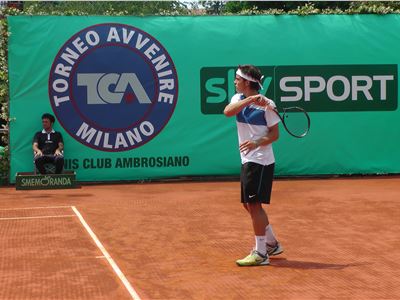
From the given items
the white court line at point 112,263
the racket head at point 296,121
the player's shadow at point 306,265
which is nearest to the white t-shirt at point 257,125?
the player's shadow at point 306,265

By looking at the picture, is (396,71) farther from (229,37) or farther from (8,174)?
(8,174)

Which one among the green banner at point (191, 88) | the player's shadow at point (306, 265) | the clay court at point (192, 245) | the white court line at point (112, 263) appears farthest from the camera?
the green banner at point (191, 88)

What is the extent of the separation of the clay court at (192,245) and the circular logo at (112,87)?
5.02 feet

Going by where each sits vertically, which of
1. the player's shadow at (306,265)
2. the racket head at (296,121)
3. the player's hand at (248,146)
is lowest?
the player's shadow at (306,265)

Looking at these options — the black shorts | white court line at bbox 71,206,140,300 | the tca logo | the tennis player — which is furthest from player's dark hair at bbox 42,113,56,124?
the black shorts

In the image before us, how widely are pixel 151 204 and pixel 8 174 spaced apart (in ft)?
11.6

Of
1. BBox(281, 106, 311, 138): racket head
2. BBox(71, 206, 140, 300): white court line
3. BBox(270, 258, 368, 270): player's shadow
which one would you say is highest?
BBox(281, 106, 311, 138): racket head

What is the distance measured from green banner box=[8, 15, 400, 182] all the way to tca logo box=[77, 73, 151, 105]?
0.02m

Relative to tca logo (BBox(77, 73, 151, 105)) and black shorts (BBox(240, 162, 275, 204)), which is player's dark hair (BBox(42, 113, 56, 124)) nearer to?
tca logo (BBox(77, 73, 151, 105))

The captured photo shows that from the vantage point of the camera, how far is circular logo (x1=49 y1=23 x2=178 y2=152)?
37.7 ft

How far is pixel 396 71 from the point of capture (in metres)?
12.4

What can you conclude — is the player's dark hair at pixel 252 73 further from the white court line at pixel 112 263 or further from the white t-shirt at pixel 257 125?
the white court line at pixel 112 263

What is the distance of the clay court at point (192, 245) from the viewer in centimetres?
479

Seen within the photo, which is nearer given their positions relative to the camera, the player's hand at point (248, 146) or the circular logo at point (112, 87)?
the player's hand at point (248, 146)
